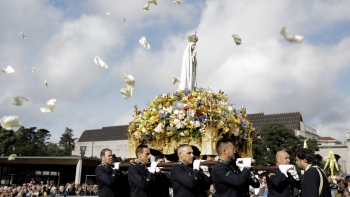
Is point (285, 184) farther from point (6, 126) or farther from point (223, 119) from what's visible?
point (6, 126)

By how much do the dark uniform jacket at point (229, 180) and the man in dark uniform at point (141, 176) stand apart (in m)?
1.58

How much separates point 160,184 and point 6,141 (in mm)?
74751

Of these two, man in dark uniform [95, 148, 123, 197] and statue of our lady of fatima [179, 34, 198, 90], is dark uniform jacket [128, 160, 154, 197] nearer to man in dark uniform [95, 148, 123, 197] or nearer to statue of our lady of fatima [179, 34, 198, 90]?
man in dark uniform [95, 148, 123, 197]

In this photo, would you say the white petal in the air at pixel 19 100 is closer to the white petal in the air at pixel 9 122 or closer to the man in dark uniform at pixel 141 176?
the white petal in the air at pixel 9 122

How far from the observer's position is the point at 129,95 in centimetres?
632

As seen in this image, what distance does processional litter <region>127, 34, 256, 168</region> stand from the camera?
7898 mm

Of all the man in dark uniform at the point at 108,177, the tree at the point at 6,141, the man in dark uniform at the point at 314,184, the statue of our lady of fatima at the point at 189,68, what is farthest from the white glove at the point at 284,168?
the tree at the point at 6,141

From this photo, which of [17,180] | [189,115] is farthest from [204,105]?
[17,180]

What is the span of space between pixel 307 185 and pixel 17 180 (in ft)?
149

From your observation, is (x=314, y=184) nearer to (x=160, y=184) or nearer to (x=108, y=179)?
(x=160, y=184)

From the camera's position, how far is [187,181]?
650cm

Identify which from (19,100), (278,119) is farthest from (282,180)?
(278,119)

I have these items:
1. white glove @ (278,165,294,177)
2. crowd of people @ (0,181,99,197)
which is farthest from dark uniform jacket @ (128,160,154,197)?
crowd of people @ (0,181,99,197)

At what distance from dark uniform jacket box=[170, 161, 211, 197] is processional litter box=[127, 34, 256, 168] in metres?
1.02
